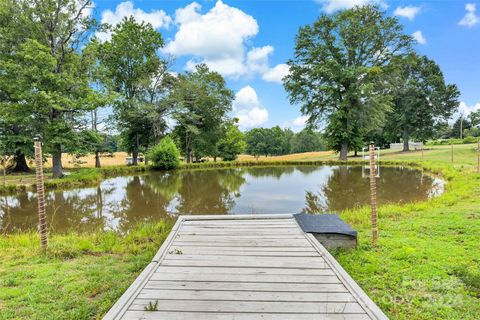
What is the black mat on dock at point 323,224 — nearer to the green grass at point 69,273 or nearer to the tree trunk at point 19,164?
the green grass at point 69,273

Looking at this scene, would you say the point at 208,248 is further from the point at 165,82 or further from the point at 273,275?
the point at 165,82

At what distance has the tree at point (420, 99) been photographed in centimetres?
2667

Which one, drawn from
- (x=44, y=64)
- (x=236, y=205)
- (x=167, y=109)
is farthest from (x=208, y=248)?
(x=167, y=109)

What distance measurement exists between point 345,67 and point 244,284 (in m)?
23.0

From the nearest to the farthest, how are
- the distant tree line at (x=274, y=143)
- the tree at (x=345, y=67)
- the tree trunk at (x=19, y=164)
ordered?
1. the tree trunk at (x=19, y=164)
2. the tree at (x=345, y=67)
3. the distant tree line at (x=274, y=143)

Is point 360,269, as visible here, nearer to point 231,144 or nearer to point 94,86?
point 94,86

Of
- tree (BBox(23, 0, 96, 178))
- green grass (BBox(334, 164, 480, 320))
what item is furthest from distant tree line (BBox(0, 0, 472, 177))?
green grass (BBox(334, 164, 480, 320))

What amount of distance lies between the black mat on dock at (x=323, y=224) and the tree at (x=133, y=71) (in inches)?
713

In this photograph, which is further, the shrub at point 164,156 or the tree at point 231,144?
the tree at point 231,144

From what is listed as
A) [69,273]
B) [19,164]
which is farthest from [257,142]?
[69,273]

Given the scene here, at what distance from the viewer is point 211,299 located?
2240 mm

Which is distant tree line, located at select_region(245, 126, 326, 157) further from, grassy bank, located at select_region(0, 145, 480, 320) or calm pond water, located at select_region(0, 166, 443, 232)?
grassy bank, located at select_region(0, 145, 480, 320)

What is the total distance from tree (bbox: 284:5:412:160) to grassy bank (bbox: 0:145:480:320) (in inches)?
690

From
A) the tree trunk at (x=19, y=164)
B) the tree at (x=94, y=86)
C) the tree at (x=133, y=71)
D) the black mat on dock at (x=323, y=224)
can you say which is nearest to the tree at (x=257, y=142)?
the tree at (x=133, y=71)
